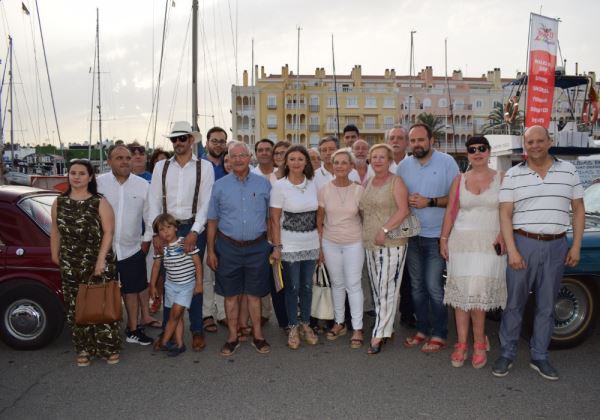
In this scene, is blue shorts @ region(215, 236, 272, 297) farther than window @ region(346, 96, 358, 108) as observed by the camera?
No

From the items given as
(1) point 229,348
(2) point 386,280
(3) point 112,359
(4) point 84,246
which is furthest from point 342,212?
(3) point 112,359

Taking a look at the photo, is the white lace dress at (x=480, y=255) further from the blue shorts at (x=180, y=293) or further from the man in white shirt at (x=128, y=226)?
the man in white shirt at (x=128, y=226)

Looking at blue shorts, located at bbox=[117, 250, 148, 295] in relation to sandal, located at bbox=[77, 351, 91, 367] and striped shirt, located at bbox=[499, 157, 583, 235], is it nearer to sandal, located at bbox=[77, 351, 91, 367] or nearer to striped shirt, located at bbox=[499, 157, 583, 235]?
sandal, located at bbox=[77, 351, 91, 367]

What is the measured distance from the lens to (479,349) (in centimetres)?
441

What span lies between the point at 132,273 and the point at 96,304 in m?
0.74

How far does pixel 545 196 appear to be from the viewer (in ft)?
13.3

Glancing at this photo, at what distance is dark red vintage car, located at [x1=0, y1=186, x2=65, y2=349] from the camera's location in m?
4.71

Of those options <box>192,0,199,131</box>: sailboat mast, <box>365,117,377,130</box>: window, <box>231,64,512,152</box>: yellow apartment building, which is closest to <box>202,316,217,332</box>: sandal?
<box>192,0,199,131</box>: sailboat mast

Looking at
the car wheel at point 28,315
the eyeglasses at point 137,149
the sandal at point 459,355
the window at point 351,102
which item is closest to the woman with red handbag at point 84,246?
the car wheel at point 28,315

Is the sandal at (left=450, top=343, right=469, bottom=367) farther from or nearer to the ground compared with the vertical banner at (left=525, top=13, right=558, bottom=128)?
nearer to the ground

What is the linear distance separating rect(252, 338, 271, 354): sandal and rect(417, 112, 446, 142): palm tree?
56109 mm

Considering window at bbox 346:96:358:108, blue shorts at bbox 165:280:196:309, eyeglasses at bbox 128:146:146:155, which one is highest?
window at bbox 346:96:358:108

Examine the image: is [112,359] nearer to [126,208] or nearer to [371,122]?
[126,208]

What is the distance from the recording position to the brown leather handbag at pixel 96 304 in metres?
4.38
